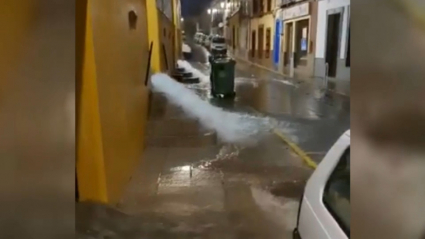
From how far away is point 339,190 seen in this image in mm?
2896

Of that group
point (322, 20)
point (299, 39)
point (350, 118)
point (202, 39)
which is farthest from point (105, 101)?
point (202, 39)

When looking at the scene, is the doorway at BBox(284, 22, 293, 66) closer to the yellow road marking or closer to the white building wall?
the white building wall

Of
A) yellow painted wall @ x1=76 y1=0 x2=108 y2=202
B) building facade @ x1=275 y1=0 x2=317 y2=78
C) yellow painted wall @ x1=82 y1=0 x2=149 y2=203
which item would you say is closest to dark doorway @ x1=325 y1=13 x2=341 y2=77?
building facade @ x1=275 y1=0 x2=317 y2=78

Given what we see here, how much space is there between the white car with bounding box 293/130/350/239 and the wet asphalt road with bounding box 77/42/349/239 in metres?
1.30

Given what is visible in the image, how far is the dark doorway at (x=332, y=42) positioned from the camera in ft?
57.5

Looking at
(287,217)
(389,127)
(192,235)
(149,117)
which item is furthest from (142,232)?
(149,117)

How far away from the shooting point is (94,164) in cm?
Answer: 457

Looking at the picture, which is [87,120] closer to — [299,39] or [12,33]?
[12,33]

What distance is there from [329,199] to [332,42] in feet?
51.7

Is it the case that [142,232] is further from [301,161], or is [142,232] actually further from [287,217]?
[301,161]

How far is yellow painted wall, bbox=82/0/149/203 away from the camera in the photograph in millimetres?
4574

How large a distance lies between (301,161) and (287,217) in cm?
220

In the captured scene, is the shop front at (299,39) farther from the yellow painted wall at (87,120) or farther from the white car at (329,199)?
the white car at (329,199)

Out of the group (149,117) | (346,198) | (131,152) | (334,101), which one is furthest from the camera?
(334,101)
